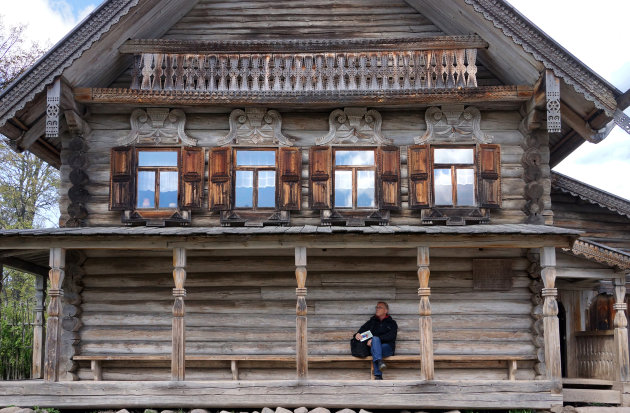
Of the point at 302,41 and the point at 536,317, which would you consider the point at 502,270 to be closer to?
the point at 536,317

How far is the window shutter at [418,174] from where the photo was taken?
659 inches

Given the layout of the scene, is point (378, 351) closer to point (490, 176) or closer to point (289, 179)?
point (289, 179)

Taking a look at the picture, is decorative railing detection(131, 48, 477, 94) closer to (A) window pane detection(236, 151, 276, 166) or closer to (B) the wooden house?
(B) the wooden house

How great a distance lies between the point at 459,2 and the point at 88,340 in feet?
35.9

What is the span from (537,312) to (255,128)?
7.39 m

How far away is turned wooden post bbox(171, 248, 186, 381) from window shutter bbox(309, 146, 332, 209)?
130 inches

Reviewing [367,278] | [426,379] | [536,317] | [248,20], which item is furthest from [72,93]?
[536,317]

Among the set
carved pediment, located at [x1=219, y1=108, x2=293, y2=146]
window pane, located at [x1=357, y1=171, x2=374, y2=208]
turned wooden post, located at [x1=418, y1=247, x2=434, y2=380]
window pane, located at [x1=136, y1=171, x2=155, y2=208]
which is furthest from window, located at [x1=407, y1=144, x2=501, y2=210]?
window pane, located at [x1=136, y1=171, x2=155, y2=208]

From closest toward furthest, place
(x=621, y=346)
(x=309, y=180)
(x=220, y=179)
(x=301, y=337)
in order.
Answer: (x=301, y=337) → (x=621, y=346) → (x=220, y=179) → (x=309, y=180)

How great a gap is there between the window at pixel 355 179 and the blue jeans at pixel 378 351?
3.06m

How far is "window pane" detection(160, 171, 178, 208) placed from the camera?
16.9 m

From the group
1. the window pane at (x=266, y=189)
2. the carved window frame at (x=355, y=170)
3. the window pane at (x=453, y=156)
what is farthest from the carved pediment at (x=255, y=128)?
the window pane at (x=453, y=156)

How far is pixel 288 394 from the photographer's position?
14438mm

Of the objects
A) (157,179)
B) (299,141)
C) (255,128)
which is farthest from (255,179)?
(157,179)
